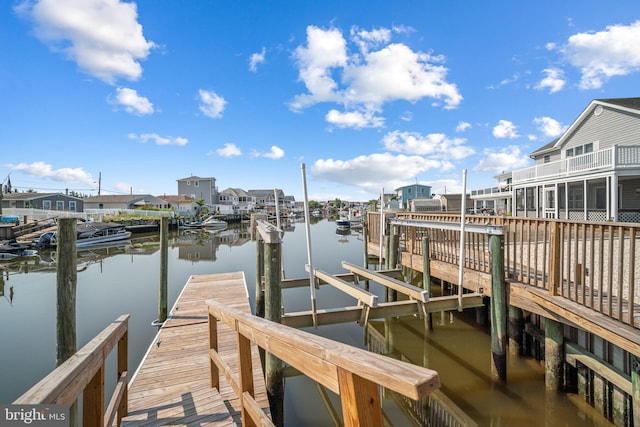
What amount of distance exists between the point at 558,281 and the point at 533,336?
1813mm

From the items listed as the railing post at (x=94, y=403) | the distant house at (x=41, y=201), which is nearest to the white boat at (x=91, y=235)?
the distant house at (x=41, y=201)

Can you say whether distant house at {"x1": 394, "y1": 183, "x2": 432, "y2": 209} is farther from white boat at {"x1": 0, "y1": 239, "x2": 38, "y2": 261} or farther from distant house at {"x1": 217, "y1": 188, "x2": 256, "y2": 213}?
white boat at {"x1": 0, "y1": 239, "x2": 38, "y2": 261}

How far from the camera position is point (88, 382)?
2035 millimetres

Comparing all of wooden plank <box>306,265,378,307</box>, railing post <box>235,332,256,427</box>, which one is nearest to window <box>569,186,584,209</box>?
wooden plank <box>306,265,378,307</box>

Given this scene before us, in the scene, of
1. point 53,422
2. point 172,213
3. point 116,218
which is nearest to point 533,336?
point 53,422

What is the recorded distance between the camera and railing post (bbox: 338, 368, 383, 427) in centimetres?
123

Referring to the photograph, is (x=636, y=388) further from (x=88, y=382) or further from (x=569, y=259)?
(x=88, y=382)

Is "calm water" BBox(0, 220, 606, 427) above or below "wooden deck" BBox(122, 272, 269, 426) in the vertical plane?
below

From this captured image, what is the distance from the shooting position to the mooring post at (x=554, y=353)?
4.89 meters

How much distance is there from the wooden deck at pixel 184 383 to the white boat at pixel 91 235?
23211 millimetres

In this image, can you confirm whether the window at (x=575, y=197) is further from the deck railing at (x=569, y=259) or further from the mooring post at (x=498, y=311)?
the mooring post at (x=498, y=311)

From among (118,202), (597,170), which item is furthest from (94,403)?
(118,202)

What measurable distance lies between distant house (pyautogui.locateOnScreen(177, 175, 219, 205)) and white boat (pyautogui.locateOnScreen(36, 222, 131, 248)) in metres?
38.8

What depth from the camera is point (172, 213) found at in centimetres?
4750
